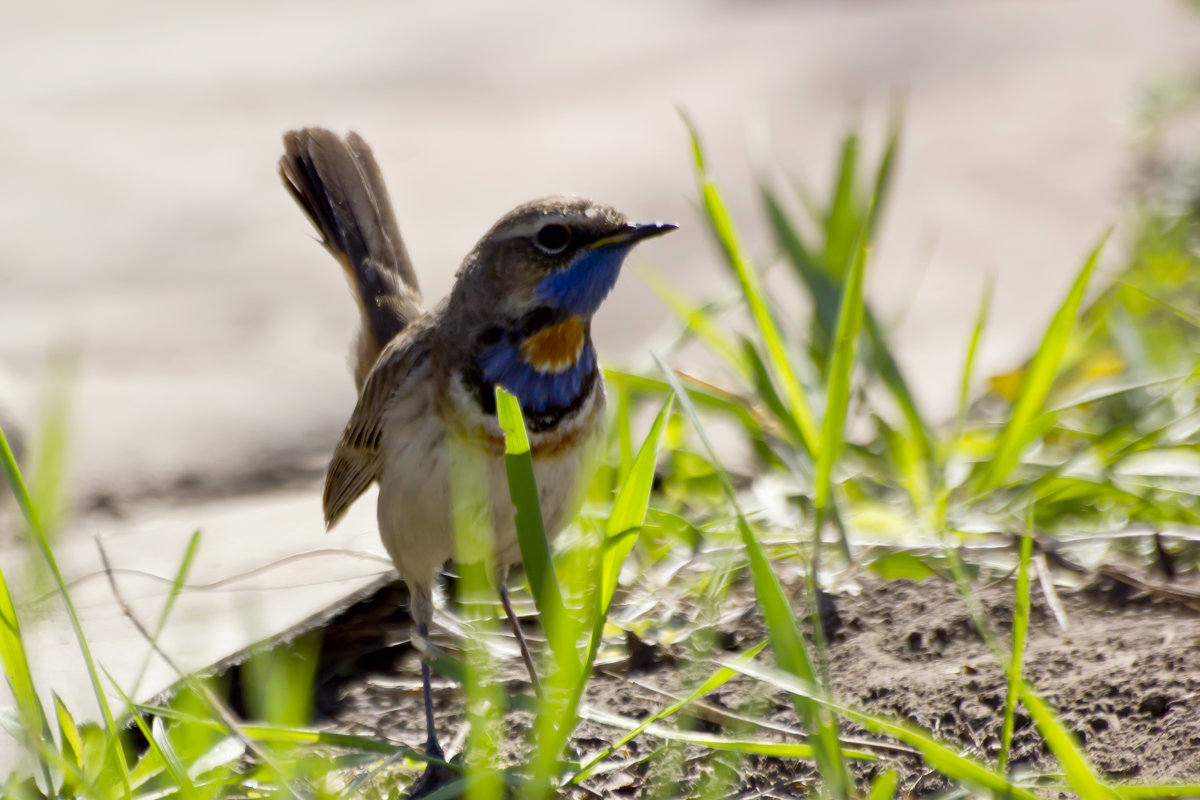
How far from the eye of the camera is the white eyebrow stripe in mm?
3170

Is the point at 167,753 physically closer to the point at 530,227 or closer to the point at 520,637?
the point at 520,637

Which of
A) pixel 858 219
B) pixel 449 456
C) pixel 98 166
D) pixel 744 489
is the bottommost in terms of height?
pixel 744 489

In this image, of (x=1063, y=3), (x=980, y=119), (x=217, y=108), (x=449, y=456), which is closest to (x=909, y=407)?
(x=449, y=456)

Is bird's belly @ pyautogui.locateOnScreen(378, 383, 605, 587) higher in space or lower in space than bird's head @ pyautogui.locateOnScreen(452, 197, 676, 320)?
lower

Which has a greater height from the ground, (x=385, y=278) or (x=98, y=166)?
(x=98, y=166)

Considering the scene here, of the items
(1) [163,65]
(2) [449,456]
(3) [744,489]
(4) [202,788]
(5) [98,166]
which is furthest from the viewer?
(1) [163,65]

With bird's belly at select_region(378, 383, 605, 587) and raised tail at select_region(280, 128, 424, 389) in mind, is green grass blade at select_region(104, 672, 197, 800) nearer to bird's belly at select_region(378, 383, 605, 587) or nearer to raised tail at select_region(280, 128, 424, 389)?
bird's belly at select_region(378, 383, 605, 587)

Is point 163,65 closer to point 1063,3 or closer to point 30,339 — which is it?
point 30,339

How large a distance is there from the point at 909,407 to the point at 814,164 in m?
3.44

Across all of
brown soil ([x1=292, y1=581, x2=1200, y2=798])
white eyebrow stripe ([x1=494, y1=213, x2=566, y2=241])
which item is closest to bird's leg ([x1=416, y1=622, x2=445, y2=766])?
brown soil ([x1=292, y1=581, x2=1200, y2=798])

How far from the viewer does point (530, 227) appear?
319cm

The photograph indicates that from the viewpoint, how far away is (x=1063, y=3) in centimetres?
995

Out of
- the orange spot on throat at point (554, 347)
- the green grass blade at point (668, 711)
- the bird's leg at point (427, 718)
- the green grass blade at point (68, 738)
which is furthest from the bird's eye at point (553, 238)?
the green grass blade at point (68, 738)

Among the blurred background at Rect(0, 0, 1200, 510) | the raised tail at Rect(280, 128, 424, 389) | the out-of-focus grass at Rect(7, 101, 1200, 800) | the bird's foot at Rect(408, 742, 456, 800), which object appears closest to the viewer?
the out-of-focus grass at Rect(7, 101, 1200, 800)
